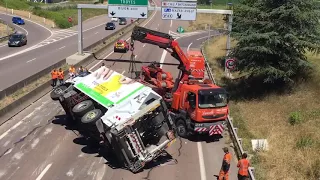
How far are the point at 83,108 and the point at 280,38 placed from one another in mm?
13697

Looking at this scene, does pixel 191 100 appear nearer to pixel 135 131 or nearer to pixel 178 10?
pixel 135 131

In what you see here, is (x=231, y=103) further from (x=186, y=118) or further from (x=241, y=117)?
(x=186, y=118)

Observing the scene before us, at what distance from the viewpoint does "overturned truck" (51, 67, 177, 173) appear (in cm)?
1552

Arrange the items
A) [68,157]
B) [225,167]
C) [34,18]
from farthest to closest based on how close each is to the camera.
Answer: [34,18]
[68,157]
[225,167]

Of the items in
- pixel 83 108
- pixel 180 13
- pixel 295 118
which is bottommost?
pixel 295 118

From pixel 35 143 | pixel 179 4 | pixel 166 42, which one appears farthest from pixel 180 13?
pixel 35 143

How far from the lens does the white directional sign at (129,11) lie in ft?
116

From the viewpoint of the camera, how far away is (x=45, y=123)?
2170 cm

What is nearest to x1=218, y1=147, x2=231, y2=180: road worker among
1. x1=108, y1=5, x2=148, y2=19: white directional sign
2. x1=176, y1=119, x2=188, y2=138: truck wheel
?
x1=176, y1=119, x2=188, y2=138: truck wheel

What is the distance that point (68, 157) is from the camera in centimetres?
1716

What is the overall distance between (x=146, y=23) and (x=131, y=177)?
79385 mm

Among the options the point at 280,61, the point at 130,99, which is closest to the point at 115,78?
the point at 130,99

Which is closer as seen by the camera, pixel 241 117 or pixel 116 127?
pixel 116 127

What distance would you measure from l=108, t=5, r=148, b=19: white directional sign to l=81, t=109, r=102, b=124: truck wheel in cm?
1957
